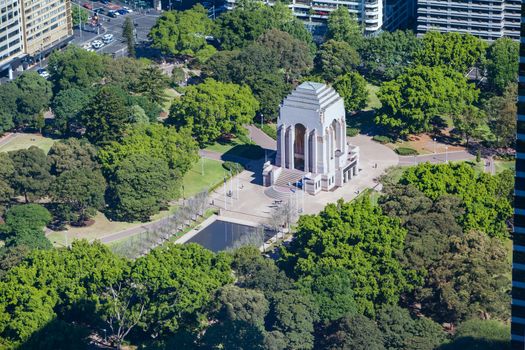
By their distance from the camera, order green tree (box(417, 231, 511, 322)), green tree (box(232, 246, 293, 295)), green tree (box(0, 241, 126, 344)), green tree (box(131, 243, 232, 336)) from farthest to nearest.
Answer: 1. green tree (box(232, 246, 293, 295))
2. green tree (box(417, 231, 511, 322))
3. green tree (box(131, 243, 232, 336))
4. green tree (box(0, 241, 126, 344))

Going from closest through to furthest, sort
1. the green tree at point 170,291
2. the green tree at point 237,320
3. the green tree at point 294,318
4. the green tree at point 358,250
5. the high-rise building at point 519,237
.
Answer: the high-rise building at point 519,237, the green tree at point 237,320, the green tree at point 294,318, the green tree at point 170,291, the green tree at point 358,250

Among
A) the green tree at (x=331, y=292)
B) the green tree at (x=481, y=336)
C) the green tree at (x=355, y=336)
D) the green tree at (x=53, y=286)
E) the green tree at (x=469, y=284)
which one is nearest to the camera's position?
the green tree at (x=481, y=336)

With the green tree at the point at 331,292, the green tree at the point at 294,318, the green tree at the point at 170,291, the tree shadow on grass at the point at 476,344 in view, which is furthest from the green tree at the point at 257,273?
the tree shadow on grass at the point at 476,344

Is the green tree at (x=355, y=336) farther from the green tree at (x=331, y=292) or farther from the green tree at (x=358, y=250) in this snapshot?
the green tree at (x=358, y=250)

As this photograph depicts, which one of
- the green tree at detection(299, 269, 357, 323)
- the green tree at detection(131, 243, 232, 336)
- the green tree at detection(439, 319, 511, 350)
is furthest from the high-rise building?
the green tree at detection(131, 243, 232, 336)

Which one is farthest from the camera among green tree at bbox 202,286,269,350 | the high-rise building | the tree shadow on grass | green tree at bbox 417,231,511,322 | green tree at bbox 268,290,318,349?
green tree at bbox 417,231,511,322

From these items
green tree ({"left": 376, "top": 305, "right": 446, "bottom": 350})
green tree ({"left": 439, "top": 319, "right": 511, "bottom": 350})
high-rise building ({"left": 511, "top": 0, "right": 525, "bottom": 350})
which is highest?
high-rise building ({"left": 511, "top": 0, "right": 525, "bottom": 350})

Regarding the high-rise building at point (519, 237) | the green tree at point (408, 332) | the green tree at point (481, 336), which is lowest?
the green tree at point (408, 332)

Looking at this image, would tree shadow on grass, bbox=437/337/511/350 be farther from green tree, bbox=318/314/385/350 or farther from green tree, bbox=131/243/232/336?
green tree, bbox=131/243/232/336
